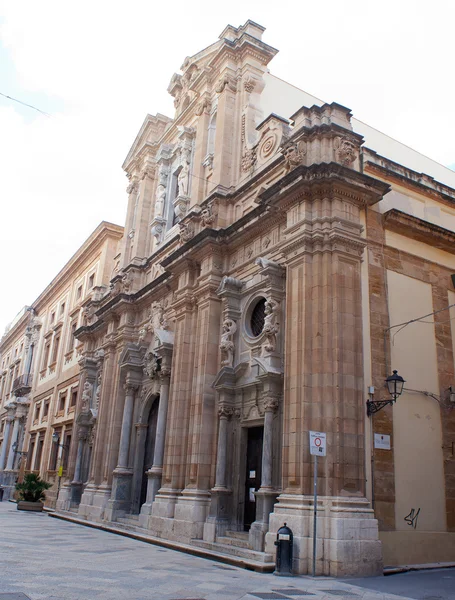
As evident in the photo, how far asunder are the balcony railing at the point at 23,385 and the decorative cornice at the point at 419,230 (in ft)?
106

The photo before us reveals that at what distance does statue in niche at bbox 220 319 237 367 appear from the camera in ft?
51.5

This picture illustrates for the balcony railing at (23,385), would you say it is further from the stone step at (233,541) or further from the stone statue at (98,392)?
the stone step at (233,541)

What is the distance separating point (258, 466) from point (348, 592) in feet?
18.5

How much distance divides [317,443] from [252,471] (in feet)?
14.0

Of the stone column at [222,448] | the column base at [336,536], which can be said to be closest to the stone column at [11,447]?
the stone column at [222,448]

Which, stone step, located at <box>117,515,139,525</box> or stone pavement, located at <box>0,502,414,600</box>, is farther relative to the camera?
stone step, located at <box>117,515,139,525</box>

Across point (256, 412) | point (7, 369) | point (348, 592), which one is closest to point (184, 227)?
point (256, 412)

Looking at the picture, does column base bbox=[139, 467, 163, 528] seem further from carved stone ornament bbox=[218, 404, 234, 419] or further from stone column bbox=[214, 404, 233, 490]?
carved stone ornament bbox=[218, 404, 234, 419]

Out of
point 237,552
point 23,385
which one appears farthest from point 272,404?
point 23,385

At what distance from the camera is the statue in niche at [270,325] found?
13.8 meters

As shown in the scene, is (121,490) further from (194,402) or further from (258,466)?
(258,466)

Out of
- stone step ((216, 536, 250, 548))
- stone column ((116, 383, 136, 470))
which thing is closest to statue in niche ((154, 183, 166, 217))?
stone column ((116, 383, 136, 470))

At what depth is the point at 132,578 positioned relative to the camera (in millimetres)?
9266

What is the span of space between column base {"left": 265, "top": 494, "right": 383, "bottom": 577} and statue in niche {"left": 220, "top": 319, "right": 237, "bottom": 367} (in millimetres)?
4930
